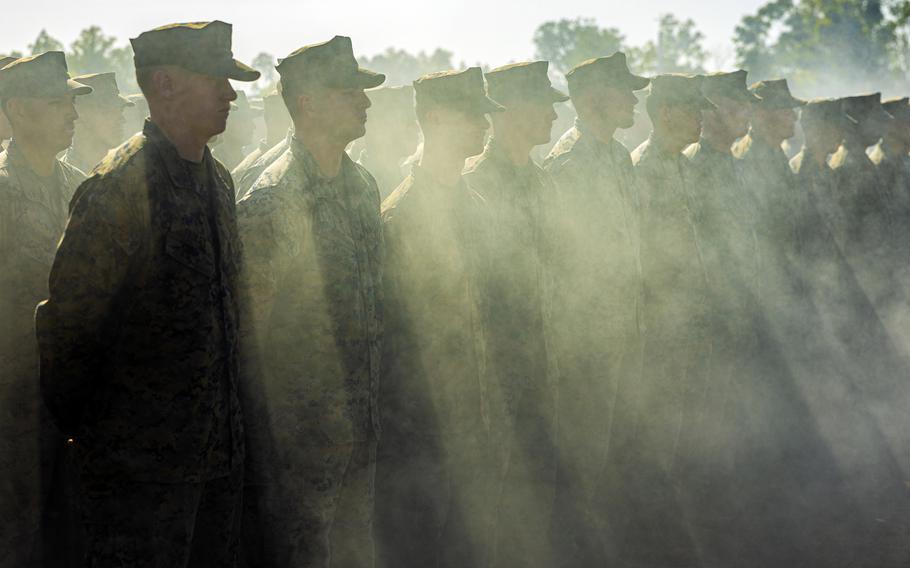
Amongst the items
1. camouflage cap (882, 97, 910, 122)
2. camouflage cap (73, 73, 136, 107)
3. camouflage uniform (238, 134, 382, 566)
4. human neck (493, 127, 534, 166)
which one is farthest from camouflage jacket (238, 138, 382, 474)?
camouflage cap (882, 97, 910, 122)

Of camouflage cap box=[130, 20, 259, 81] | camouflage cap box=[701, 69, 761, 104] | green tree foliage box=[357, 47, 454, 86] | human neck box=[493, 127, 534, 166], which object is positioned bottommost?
camouflage cap box=[130, 20, 259, 81]

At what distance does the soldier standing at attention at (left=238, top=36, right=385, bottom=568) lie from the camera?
3.49 meters

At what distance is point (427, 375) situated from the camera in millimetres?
4441

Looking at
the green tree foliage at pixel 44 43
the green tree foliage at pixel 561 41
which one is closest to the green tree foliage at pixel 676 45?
the green tree foliage at pixel 561 41

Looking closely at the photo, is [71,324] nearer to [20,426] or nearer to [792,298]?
[20,426]

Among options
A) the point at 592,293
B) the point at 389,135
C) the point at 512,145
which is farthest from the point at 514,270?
the point at 389,135

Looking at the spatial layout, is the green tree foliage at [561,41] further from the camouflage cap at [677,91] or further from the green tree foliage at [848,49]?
the camouflage cap at [677,91]

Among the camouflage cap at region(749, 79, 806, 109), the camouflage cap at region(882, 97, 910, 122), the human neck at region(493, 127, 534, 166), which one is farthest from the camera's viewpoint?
the camouflage cap at region(882, 97, 910, 122)

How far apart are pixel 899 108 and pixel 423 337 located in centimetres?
767

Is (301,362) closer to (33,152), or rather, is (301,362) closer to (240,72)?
(240,72)

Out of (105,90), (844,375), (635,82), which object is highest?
(105,90)

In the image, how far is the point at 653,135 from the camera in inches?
252

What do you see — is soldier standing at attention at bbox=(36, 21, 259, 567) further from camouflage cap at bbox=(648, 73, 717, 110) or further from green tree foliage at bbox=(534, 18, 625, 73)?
green tree foliage at bbox=(534, 18, 625, 73)

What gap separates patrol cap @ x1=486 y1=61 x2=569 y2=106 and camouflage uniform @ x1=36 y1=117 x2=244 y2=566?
272cm
